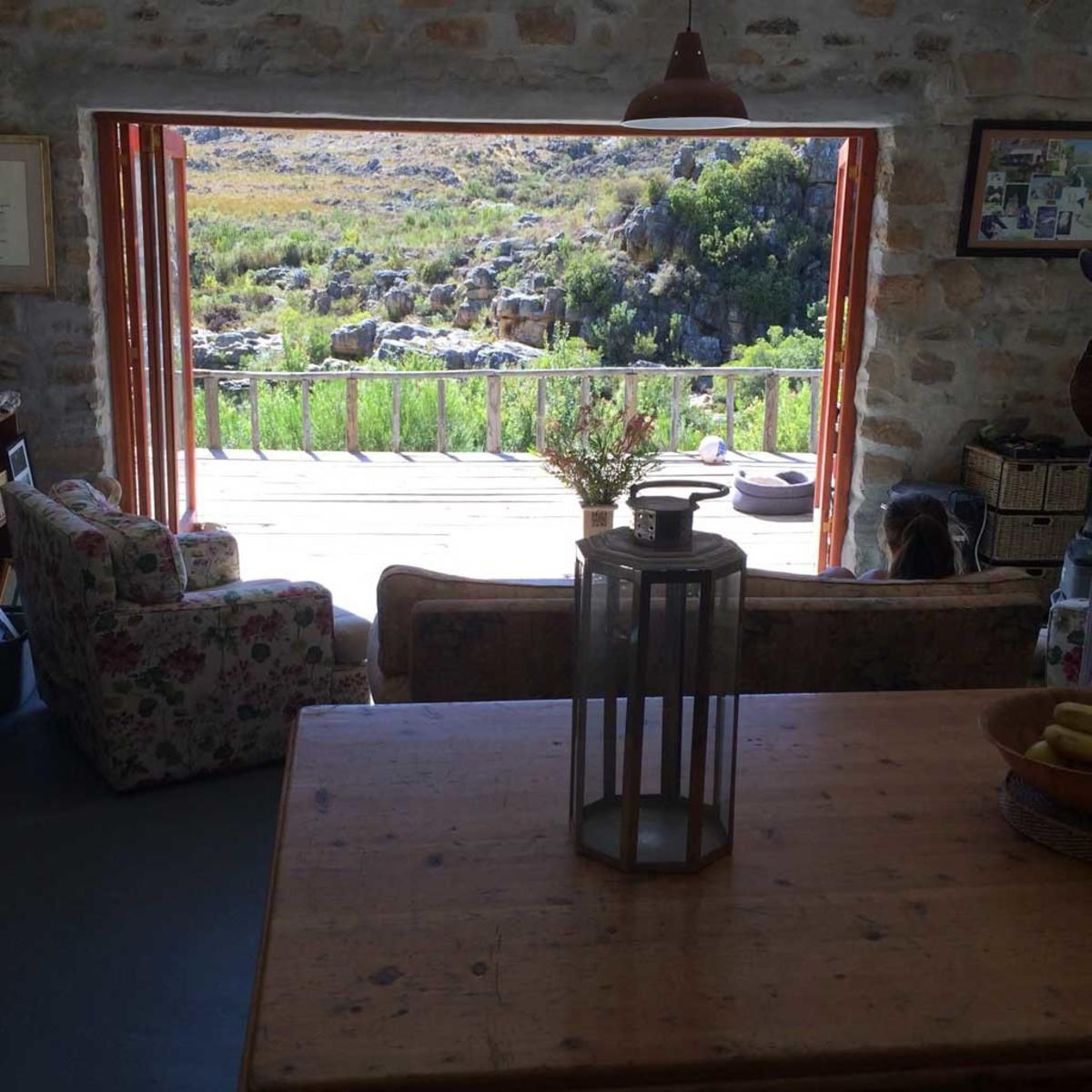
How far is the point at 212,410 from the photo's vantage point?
8.71 m

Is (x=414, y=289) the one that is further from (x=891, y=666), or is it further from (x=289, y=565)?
(x=891, y=666)

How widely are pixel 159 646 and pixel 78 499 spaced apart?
2.12ft

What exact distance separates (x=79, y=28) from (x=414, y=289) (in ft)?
30.8

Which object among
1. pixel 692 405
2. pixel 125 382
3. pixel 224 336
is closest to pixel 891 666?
pixel 125 382

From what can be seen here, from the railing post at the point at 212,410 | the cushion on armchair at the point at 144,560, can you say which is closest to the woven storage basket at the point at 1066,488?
the cushion on armchair at the point at 144,560

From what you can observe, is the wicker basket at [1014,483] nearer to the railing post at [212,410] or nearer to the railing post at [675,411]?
the railing post at [675,411]

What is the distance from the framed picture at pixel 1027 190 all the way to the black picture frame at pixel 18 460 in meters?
3.71

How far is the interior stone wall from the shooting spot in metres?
4.62

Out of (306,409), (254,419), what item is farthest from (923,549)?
(254,419)

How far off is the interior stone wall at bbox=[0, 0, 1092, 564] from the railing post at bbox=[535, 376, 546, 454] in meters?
3.75

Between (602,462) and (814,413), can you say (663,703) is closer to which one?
(602,462)

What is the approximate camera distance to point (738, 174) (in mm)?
14367

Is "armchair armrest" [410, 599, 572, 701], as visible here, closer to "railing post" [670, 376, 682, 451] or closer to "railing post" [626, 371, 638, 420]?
"railing post" [626, 371, 638, 420]

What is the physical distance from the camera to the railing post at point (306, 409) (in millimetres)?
8867
